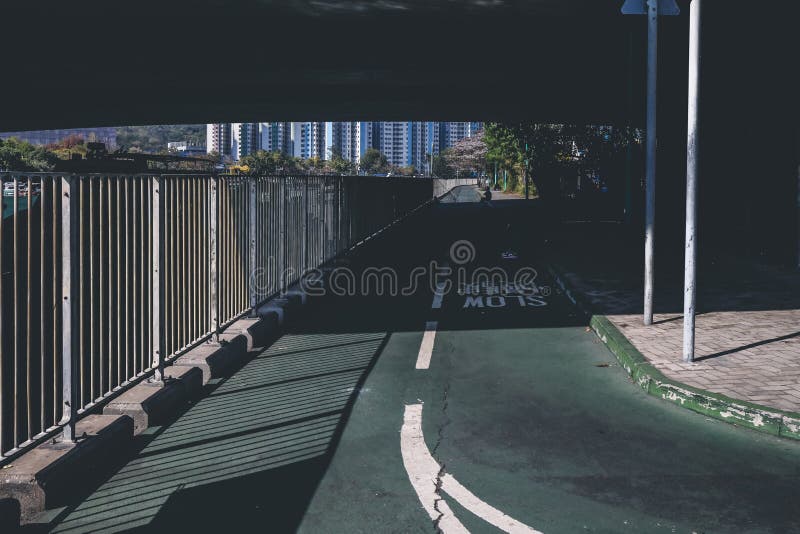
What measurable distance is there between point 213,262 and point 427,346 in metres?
2.67

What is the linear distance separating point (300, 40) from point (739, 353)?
62.9 feet

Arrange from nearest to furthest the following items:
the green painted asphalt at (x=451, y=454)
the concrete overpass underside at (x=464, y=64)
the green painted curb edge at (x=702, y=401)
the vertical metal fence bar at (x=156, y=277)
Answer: the green painted asphalt at (x=451, y=454) → the green painted curb edge at (x=702, y=401) → the vertical metal fence bar at (x=156, y=277) → the concrete overpass underside at (x=464, y=64)

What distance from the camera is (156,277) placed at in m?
6.64

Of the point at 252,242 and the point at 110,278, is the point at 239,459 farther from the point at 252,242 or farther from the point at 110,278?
the point at 252,242

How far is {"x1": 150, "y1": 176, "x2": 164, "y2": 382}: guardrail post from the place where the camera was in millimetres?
6605

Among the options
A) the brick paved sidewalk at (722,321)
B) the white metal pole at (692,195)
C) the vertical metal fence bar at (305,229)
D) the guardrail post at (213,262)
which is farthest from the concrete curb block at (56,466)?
the vertical metal fence bar at (305,229)

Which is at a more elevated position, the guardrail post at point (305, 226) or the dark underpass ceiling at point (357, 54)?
the dark underpass ceiling at point (357, 54)

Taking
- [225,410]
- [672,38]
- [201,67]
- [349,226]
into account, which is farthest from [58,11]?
[225,410]

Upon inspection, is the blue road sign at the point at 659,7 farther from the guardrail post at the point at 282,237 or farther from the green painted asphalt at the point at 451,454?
the guardrail post at the point at 282,237

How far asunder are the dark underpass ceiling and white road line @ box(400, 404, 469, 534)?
11.3 m

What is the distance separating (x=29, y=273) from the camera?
15.5 feet

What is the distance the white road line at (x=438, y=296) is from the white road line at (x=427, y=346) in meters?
1.41

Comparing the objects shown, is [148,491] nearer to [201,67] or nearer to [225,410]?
[225,410]

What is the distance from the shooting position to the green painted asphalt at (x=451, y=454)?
4.40 m
